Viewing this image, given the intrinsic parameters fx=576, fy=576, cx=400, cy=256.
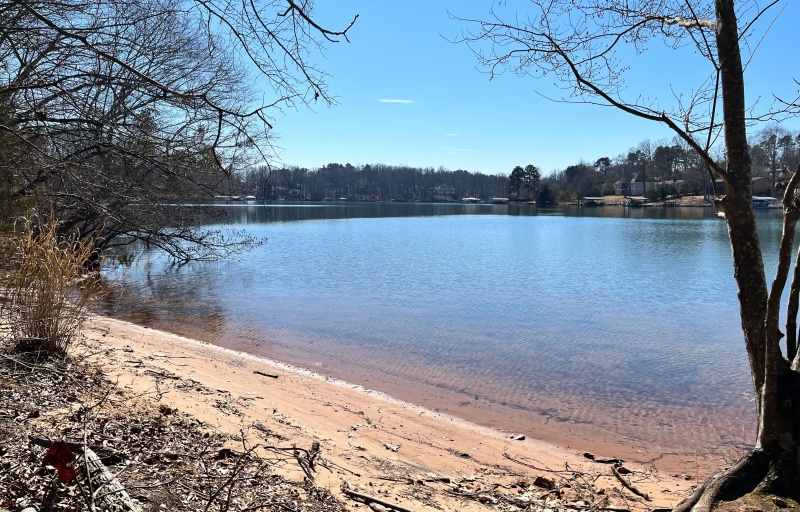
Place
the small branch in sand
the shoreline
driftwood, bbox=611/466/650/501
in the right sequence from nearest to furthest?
driftwood, bbox=611/466/650/501
the small branch in sand
the shoreline

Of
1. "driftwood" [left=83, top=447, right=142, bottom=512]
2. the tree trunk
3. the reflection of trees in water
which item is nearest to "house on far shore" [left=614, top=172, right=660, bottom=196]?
the reflection of trees in water

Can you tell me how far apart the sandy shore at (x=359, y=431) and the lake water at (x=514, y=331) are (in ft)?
2.82

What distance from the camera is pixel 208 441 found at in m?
4.30

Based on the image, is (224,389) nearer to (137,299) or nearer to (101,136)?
(101,136)

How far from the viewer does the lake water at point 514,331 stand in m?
8.35

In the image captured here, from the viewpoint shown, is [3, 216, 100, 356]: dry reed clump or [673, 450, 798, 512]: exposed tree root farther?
[3, 216, 100, 356]: dry reed clump

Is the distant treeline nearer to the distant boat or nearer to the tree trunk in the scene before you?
the distant boat

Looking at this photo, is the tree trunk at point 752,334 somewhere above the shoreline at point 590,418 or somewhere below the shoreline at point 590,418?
above

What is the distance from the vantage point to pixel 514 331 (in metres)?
13.5

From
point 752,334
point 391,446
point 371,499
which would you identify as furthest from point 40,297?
point 752,334

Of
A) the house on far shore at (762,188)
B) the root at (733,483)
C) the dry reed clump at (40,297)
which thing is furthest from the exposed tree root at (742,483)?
the house on far shore at (762,188)

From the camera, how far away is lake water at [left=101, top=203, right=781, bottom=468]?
835 cm

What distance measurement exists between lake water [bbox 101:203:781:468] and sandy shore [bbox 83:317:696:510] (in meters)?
0.86

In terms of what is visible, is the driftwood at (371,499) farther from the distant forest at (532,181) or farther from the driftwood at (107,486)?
the distant forest at (532,181)
